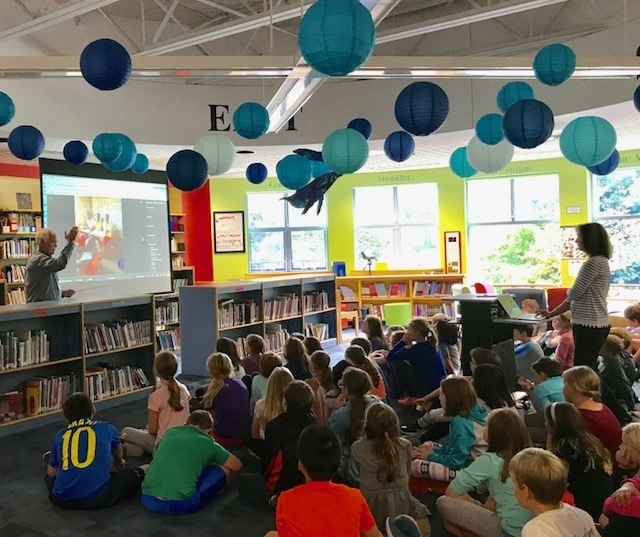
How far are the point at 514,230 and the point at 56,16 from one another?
986 centimetres

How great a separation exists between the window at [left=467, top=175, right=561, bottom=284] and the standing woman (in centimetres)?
798

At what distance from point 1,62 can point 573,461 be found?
4.91m

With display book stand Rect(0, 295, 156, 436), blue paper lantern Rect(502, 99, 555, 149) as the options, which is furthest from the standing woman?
display book stand Rect(0, 295, 156, 436)

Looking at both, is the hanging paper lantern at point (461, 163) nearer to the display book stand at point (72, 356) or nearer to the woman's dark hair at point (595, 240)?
the woman's dark hair at point (595, 240)

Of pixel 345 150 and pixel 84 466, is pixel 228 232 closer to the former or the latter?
pixel 345 150

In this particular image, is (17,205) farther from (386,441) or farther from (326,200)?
(386,441)

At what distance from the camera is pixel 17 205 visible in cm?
1060

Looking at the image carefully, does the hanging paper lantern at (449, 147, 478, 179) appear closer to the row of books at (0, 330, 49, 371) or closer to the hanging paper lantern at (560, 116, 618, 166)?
the hanging paper lantern at (560, 116, 618, 166)

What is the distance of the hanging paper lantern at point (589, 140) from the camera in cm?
525

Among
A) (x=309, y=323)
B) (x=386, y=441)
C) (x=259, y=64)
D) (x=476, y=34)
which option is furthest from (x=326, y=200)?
A: (x=386, y=441)

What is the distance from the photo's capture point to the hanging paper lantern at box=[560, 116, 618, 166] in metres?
5.25

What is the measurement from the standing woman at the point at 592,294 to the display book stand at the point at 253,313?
14.9ft

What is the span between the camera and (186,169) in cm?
538

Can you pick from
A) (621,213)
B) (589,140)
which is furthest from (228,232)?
(589,140)
